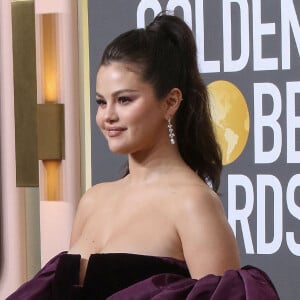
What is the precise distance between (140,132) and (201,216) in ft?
0.43

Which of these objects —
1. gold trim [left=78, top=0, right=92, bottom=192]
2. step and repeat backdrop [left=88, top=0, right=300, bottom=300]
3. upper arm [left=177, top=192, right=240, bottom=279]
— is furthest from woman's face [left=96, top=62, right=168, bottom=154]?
gold trim [left=78, top=0, right=92, bottom=192]

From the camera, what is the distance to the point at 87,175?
6.33 ft

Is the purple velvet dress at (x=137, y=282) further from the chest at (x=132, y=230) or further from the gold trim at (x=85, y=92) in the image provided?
the gold trim at (x=85, y=92)

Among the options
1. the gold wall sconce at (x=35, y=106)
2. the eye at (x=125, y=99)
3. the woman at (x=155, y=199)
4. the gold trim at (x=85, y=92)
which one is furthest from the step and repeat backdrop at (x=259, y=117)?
the eye at (x=125, y=99)

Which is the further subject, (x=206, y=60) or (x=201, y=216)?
(x=206, y=60)

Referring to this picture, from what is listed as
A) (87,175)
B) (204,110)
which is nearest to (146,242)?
(204,110)

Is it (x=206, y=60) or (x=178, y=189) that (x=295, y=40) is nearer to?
(x=206, y=60)

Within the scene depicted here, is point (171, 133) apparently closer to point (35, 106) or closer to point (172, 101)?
point (172, 101)

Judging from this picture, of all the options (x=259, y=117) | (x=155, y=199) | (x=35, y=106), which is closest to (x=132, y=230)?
(x=155, y=199)

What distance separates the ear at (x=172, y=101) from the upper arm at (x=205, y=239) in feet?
0.40

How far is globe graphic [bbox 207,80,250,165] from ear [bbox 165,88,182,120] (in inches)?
27.5

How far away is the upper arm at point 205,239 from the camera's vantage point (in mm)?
949

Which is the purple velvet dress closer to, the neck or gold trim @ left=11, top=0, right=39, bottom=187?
the neck

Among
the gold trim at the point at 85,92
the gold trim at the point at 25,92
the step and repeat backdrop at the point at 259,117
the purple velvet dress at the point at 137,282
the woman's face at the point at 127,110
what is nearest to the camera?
the purple velvet dress at the point at 137,282
